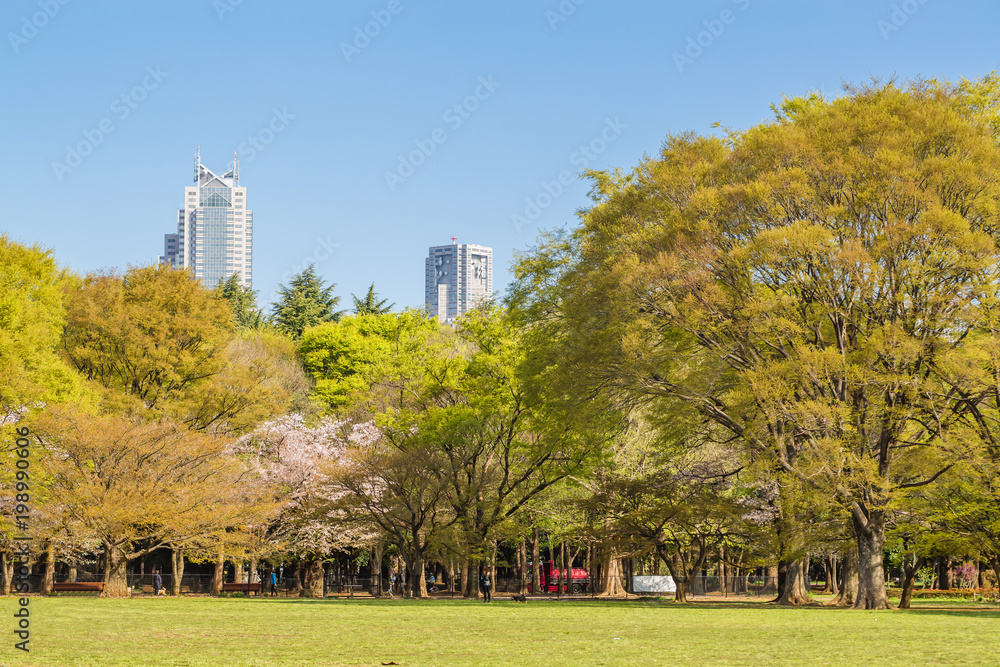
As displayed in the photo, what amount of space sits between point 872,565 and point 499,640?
16931 millimetres

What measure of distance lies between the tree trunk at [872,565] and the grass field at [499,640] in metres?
5.57

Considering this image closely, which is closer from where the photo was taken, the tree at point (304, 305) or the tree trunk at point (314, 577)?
the tree trunk at point (314, 577)

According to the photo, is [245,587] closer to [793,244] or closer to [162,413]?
[162,413]

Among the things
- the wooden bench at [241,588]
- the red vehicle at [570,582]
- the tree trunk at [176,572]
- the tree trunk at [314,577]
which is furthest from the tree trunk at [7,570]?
the red vehicle at [570,582]

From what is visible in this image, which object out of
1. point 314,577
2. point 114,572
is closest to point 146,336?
point 114,572

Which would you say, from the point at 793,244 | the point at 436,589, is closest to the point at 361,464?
the point at 793,244

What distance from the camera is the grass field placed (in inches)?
448

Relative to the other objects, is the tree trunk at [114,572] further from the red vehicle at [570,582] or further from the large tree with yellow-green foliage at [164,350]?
the red vehicle at [570,582]

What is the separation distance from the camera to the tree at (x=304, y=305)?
79812 mm

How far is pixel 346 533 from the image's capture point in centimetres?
4750

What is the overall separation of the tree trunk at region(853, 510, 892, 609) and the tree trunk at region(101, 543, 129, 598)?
26.2 m

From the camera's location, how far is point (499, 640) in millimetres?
14766

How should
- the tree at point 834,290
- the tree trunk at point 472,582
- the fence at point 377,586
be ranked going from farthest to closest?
the fence at point 377,586 < the tree trunk at point 472,582 < the tree at point 834,290

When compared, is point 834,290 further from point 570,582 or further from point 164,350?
point 570,582
